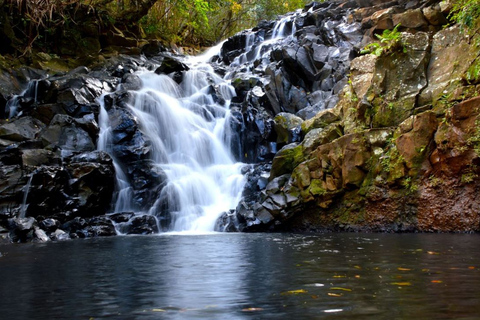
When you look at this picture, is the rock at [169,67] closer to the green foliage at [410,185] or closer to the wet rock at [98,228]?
the wet rock at [98,228]

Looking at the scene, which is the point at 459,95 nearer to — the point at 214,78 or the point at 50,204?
the point at 50,204

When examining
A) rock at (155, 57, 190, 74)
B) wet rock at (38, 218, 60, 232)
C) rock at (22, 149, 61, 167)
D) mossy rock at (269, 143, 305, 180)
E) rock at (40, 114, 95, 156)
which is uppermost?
rock at (155, 57, 190, 74)

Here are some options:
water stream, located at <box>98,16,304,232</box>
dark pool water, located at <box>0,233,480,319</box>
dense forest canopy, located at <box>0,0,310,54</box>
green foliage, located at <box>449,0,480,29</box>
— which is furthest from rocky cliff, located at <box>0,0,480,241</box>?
dense forest canopy, located at <box>0,0,310,54</box>

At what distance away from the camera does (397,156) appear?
1030 cm

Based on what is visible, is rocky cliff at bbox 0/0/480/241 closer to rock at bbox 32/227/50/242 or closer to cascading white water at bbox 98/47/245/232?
rock at bbox 32/227/50/242

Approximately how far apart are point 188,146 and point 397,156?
318 inches

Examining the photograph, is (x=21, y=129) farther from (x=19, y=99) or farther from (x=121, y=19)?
(x=121, y=19)

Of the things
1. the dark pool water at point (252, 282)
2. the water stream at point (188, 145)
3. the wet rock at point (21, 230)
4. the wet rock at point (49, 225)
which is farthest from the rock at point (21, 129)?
the dark pool water at point (252, 282)

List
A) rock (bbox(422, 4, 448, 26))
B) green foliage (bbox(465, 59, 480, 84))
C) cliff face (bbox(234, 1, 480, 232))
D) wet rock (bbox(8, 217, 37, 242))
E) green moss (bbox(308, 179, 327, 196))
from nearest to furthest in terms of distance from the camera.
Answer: cliff face (bbox(234, 1, 480, 232)), green foliage (bbox(465, 59, 480, 84)), wet rock (bbox(8, 217, 37, 242)), green moss (bbox(308, 179, 327, 196)), rock (bbox(422, 4, 448, 26))

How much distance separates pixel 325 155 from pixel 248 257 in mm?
5420

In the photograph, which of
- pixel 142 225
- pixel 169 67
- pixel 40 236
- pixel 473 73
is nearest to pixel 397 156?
pixel 473 73

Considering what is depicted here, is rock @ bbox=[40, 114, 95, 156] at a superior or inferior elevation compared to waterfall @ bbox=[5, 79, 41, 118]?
inferior

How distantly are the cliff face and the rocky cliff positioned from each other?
28 millimetres

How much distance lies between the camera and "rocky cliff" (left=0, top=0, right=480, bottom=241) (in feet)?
32.3
